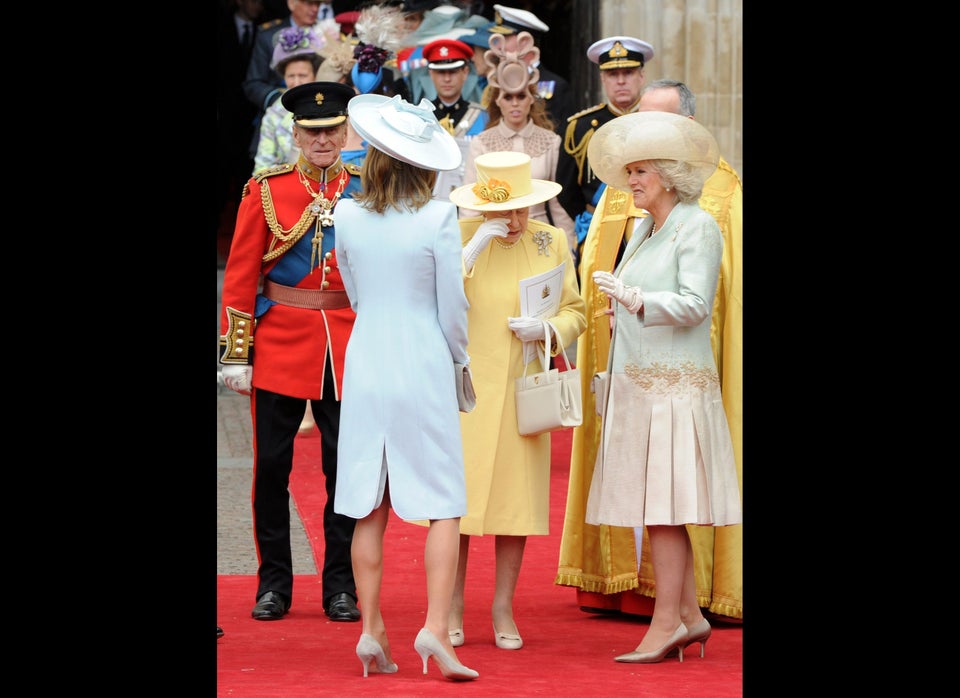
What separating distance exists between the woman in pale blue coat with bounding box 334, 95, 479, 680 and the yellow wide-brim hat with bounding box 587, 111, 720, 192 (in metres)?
0.59

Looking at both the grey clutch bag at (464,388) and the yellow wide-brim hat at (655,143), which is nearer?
the grey clutch bag at (464,388)

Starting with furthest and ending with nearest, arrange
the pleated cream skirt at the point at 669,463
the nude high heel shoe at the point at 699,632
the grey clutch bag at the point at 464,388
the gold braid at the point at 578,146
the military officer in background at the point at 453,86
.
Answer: the military officer in background at the point at 453,86 → the gold braid at the point at 578,146 → the nude high heel shoe at the point at 699,632 → the pleated cream skirt at the point at 669,463 → the grey clutch bag at the point at 464,388

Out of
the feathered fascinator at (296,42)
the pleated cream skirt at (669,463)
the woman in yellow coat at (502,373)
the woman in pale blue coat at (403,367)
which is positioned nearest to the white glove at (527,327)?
the woman in yellow coat at (502,373)

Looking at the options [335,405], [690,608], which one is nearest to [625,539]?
[690,608]

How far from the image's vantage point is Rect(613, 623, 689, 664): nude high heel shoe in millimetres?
5262

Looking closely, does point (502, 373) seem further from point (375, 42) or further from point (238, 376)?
point (375, 42)

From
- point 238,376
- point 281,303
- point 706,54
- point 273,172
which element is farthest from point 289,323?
point 706,54

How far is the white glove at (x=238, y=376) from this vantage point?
5961mm

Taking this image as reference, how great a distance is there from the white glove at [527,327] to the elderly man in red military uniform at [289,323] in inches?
28.5

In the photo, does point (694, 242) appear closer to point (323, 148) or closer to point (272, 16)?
point (323, 148)

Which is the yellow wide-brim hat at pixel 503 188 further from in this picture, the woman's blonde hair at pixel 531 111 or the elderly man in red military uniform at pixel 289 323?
the woman's blonde hair at pixel 531 111

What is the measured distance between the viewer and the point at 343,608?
5.95m

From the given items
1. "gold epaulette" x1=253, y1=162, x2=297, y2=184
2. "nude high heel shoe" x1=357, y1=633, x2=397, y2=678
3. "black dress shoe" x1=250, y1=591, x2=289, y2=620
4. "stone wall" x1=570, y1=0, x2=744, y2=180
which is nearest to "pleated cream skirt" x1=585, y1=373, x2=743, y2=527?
"nude high heel shoe" x1=357, y1=633, x2=397, y2=678
